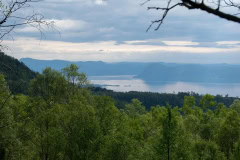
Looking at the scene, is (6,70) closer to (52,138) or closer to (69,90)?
(52,138)

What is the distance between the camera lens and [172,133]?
21.9m

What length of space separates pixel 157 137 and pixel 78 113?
25.7 feet

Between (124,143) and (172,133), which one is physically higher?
(172,133)

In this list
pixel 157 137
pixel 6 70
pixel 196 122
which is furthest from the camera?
pixel 196 122

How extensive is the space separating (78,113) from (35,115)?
6.90m

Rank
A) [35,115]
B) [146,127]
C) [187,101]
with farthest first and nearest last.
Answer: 1. [187,101]
2. [146,127]
3. [35,115]

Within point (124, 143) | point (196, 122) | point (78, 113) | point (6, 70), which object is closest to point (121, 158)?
point (124, 143)

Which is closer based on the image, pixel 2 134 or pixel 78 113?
pixel 2 134

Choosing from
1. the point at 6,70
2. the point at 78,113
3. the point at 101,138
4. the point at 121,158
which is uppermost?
the point at 6,70

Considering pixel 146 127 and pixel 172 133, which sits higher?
pixel 172 133

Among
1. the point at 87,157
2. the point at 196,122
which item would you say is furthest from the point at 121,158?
the point at 196,122

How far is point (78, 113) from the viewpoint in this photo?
26297 mm

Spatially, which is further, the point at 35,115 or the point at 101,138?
the point at 35,115

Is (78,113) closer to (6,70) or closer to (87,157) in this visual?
(87,157)
